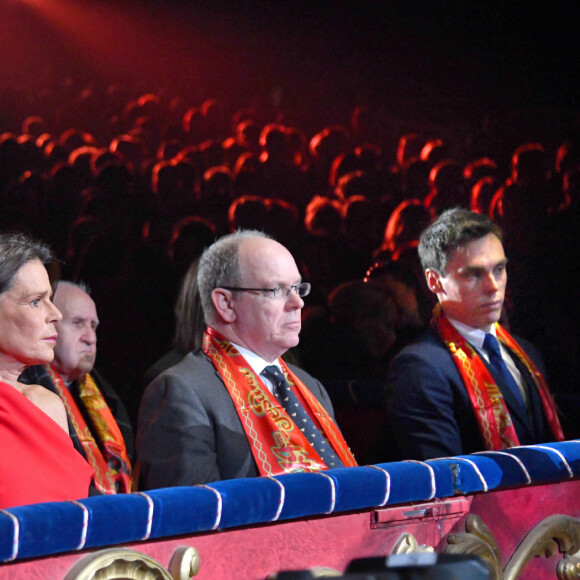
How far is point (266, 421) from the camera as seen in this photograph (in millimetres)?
1845

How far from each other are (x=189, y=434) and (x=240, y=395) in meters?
0.16

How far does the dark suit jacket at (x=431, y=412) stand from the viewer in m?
2.09

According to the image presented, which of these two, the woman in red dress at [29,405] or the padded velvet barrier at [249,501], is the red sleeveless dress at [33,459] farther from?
the padded velvet barrier at [249,501]

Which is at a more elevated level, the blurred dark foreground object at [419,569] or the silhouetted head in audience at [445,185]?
the silhouetted head in audience at [445,185]

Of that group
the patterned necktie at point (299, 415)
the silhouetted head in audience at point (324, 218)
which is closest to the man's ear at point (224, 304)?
the patterned necktie at point (299, 415)

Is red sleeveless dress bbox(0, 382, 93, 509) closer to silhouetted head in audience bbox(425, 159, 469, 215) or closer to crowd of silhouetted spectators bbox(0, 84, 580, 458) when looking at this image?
crowd of silhouetted spectators bbox(0, 84, 580, 458)

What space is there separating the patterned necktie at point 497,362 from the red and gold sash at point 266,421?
1.64 ft

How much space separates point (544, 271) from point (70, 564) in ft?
9.72

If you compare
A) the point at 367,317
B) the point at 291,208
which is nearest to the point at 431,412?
the point at 367,317

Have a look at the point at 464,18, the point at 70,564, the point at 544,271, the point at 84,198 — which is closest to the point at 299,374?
the point at 70,564

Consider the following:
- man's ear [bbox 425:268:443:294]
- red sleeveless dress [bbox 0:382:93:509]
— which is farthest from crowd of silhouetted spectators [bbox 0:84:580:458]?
red sleeveless dress [bbox 0:382:93:509]

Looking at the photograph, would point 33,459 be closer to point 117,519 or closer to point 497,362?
point 117,519

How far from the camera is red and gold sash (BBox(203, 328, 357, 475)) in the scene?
70.9 inches

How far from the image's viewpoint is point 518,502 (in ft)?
5.21
